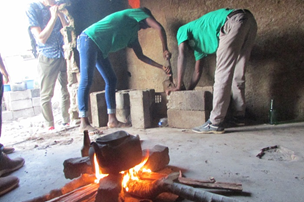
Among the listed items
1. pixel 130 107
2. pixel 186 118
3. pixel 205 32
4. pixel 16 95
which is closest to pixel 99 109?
pixel 130 107

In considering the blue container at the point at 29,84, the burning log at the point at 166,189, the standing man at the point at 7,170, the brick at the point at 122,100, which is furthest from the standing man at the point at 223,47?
the blue container at the point at 29,84

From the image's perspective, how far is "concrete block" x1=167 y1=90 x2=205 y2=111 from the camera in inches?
107

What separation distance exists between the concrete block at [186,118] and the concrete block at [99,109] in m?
1.06

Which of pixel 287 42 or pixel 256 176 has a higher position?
pixel 287 42

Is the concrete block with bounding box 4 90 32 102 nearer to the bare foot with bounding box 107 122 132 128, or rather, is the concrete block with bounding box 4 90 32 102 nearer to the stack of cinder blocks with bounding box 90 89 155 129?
the stack of cinder blocks with bounding box 90 89 155 129

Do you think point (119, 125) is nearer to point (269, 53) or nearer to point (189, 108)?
point (189, 108)

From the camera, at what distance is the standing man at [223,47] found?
7.72ft

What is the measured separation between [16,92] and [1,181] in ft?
17.5

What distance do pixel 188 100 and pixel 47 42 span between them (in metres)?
2.37

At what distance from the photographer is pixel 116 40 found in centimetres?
279

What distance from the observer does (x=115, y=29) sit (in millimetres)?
2705

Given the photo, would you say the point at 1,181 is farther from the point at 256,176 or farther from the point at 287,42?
the point at 287,42

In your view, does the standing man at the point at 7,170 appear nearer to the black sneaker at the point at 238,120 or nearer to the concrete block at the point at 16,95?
the black sneaker at the point at 238,120

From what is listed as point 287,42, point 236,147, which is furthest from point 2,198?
point 287,42
